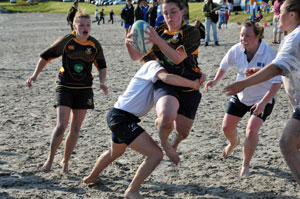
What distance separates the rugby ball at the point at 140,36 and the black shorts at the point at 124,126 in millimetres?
659

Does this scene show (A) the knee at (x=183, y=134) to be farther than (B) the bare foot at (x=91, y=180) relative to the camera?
Yes

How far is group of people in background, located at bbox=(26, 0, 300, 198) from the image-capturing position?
413 centimetres

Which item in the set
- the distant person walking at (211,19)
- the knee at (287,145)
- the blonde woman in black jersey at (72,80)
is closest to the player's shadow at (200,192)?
the knee at (287,145)

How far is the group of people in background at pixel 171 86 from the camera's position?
4.13 metres

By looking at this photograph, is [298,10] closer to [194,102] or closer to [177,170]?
[194,102]

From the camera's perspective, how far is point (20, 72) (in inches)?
543

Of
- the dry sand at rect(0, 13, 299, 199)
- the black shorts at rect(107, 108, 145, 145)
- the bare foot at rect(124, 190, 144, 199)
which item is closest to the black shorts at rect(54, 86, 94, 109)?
the dry sand at rect(0, 13, 299, 199)

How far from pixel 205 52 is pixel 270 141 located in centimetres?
1041

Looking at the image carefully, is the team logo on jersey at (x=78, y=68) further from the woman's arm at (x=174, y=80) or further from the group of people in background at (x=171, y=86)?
the woman's arm at (x=174, y=80)

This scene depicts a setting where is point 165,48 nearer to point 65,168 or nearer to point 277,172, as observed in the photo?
point 65,168

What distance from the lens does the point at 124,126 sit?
4508 millimetres

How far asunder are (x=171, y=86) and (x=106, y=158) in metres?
0.99

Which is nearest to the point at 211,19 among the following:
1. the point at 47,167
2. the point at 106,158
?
the point at 47,167

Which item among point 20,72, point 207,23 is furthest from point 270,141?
point 207,23
